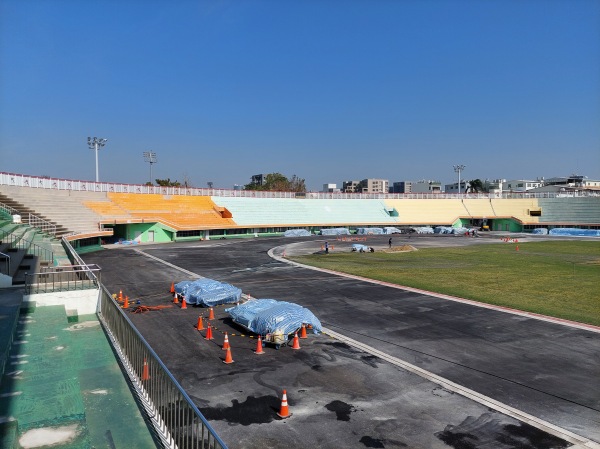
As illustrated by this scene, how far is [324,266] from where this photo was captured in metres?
36.0

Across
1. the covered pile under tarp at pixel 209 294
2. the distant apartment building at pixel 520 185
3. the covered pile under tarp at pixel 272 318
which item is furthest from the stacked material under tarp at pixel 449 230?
the distant apartment building at pixel 520 185

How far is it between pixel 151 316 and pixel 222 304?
144 inches

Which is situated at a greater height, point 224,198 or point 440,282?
point 224,198

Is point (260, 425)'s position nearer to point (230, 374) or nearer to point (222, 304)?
point (230, 374)

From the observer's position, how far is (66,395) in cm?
794

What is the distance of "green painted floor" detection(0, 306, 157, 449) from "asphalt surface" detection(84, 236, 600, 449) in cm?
285

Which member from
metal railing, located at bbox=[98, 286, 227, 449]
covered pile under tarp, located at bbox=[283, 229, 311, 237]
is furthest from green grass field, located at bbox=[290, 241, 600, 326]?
covered pile under tarp, located at bbox=[283, 229, 311, 237]

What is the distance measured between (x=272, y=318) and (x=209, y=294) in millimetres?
6571

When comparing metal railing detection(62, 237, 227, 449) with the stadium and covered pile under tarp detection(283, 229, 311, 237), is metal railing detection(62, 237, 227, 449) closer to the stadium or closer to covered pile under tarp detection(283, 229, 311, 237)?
the stadium

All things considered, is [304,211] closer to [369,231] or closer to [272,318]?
[369,231]

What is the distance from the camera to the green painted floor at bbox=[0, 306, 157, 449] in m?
6.54

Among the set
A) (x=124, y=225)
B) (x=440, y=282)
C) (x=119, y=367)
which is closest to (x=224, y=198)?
(x=124, y=225)

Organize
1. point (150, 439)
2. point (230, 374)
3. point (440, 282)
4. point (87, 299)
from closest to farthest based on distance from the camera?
point (150, 439) < point (230, 374) < point (87, 299) < point (440, 282)

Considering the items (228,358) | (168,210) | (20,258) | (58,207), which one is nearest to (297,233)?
(168,210)
